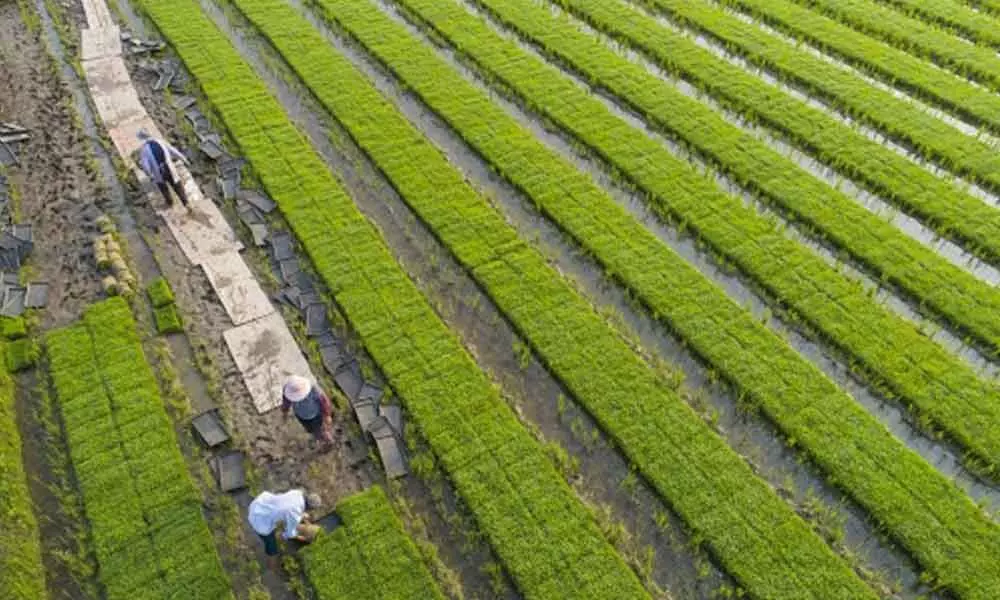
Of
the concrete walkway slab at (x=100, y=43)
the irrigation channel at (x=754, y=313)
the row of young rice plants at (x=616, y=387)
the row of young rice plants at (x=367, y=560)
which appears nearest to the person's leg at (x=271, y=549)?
the row of young rice plants at (x=367, y=560)

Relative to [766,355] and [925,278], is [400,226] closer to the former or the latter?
[766,355]

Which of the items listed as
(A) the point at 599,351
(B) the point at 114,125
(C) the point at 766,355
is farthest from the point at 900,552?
(B) the point at 114,125

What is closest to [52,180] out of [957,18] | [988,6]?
[957,18]

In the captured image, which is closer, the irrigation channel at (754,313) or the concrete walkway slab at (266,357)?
the irrigation channel at (754,313)

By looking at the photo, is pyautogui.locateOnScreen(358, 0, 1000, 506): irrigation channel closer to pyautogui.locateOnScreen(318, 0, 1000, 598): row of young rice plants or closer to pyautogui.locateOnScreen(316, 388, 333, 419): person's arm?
pyautogui.locateOnScreen(318, 0, 1000, 598): row of young rice plants

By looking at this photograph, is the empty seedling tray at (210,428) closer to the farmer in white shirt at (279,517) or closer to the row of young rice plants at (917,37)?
the farmer in white shirt at (279,517)

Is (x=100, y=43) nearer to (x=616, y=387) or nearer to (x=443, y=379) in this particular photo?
(x=443, y=379)
